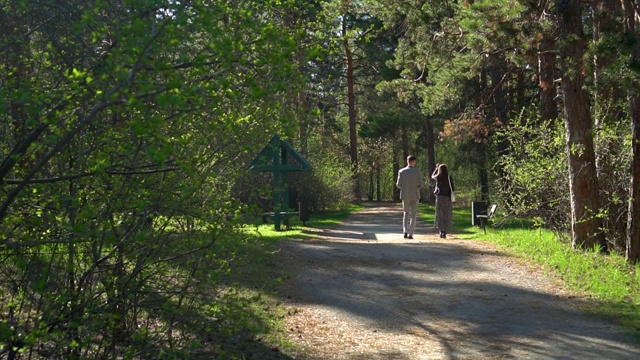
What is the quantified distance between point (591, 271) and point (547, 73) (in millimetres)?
7820

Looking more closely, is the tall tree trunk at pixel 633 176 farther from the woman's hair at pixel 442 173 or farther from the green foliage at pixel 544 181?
the woman's hair at pixel 442 173

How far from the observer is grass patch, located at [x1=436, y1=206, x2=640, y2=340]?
10.3 meters

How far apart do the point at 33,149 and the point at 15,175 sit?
77 centimetres

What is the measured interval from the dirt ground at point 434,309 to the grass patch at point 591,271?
27cm

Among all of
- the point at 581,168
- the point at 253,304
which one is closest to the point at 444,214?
the point at 581,168

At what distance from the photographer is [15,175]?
6145 millimetres

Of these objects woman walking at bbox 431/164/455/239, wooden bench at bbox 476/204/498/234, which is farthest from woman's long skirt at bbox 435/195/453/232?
wooden bench at bbox 476/204/498/234

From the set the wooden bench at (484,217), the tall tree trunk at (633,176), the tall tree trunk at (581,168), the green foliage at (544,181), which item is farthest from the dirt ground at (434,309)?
the wooden bench at (484,217)

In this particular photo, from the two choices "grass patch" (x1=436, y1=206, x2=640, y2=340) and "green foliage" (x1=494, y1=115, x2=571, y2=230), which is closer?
"grass patch" (x1=436, y1=206, x2=640, y2=340)

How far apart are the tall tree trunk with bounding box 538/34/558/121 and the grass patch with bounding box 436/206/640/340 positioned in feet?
11.2

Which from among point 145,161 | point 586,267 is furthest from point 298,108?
point 586,267

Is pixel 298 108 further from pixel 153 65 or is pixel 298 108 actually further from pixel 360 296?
pixel 360 296

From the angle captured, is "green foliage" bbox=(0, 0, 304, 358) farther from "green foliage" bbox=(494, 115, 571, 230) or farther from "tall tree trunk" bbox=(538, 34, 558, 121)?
"green foliage" bbox=(494, 115, 571, 230)

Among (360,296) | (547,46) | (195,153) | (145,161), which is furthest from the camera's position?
(547,46)
